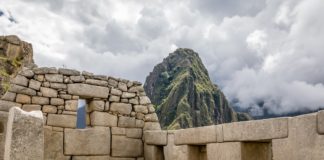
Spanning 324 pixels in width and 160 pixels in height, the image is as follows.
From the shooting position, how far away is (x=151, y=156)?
802cm

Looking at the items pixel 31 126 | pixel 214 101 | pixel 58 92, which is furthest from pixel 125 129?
pixel 214 101

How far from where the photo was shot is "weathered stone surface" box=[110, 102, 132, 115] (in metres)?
8.22

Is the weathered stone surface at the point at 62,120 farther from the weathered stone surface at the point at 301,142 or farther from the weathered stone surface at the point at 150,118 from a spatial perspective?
the weathered stone surface at the point at 301,142

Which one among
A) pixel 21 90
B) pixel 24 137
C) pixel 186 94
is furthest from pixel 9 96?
pixel 186 94

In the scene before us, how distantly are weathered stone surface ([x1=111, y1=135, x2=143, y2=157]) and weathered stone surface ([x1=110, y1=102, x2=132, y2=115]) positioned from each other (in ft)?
1.91

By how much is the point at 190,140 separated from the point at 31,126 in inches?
126

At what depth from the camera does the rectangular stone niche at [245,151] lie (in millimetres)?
5281

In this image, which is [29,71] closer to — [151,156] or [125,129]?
[125,129]

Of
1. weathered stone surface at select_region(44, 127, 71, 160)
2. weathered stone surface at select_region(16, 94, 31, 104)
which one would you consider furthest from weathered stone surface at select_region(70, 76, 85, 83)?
weathered stone surface at select_region(44, 127, 71, 160)

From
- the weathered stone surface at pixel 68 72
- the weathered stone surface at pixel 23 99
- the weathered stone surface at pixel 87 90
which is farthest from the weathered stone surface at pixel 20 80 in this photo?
the weathered stone surface at pixel 87 90

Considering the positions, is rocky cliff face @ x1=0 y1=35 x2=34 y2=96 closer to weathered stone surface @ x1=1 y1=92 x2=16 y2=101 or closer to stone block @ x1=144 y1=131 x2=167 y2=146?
weathered stone surface @ x1=1 y1=92 x2=16 y2=101

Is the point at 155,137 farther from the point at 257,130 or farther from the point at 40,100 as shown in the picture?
the point at 257,130

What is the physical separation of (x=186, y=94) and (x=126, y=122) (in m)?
54.5

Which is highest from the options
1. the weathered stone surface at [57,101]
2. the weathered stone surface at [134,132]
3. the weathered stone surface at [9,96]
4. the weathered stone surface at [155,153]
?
the weathered stone surface at [9,96]
